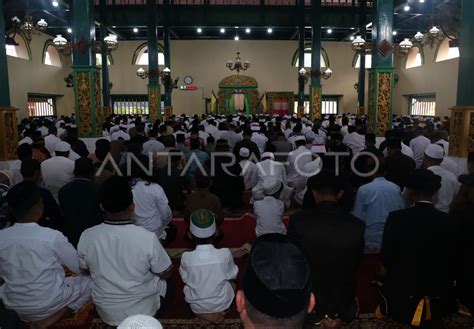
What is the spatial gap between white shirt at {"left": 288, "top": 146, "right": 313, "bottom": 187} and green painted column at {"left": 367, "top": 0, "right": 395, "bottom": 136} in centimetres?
294

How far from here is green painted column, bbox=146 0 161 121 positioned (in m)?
15.2

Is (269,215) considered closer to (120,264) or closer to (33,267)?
(120,264)

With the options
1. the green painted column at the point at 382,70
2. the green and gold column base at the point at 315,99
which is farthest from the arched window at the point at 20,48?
the green painted column at the point at 382,70

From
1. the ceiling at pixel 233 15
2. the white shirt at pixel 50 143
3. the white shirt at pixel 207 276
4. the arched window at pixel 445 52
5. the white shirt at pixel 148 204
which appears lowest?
the white shirt at pixel 207 276

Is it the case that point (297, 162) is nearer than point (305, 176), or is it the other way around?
point (305, 176)

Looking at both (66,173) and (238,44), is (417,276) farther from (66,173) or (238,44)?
(238,44)

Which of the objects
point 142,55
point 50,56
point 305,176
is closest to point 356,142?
point 305,176

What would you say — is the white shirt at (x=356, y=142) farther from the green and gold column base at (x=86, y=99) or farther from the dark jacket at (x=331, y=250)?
the dark jacket at (x=331, y=250)

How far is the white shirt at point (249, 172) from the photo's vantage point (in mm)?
6582

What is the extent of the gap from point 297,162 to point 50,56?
1745cm

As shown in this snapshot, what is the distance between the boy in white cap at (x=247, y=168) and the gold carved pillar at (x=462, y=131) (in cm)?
281

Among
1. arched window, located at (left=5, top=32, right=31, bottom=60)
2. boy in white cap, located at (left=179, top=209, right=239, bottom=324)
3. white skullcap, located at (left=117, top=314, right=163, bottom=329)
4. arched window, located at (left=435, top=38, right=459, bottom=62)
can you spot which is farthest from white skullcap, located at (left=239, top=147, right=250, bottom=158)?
arched window, located at (left=435, top=38, right=459, bottom=62)

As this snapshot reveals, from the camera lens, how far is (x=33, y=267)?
2508 mm

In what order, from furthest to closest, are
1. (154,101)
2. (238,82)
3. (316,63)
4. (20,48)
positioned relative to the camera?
1. (238,82)
2. (20,48)
3. (154,101)
4. (316,63)
